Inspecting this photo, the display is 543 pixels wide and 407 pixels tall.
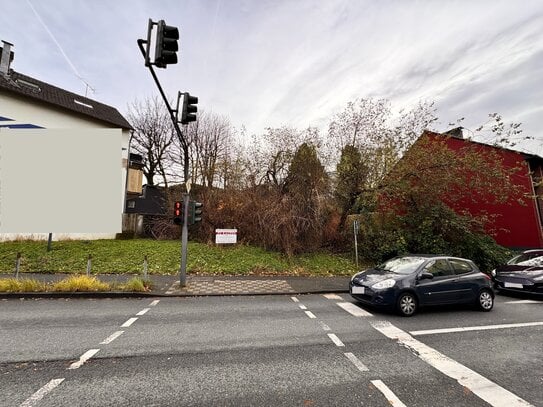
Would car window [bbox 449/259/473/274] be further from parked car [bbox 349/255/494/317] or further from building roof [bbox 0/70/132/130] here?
building roof [bbox 0/70/132/130]

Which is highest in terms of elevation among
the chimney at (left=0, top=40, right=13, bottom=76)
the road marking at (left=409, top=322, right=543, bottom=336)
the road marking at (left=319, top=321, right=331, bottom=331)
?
the chimney at (left=0, top=40, right=13, bottom=76)

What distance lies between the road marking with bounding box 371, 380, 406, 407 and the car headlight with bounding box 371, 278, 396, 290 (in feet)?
11.2

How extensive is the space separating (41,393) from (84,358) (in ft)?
3.12

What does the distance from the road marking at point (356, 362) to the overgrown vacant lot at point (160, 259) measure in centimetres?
772

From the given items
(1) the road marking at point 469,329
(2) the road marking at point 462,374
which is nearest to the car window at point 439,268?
(1) the road marking at point 469,329

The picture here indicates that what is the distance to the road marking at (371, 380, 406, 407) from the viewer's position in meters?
3.07

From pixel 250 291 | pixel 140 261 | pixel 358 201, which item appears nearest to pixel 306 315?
pixel 250 291

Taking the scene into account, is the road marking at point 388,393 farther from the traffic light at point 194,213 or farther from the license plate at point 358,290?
the traffic light at point 194,213

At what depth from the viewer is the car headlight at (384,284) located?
21.8 feet

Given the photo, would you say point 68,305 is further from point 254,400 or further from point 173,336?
point 254,400

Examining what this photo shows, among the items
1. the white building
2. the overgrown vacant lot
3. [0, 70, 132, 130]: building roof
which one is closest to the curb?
the overgrown vacant lot

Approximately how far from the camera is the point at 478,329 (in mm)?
5801

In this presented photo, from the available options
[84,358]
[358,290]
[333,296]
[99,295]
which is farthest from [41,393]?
[333,296]

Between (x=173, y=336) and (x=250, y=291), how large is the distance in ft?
13.6
